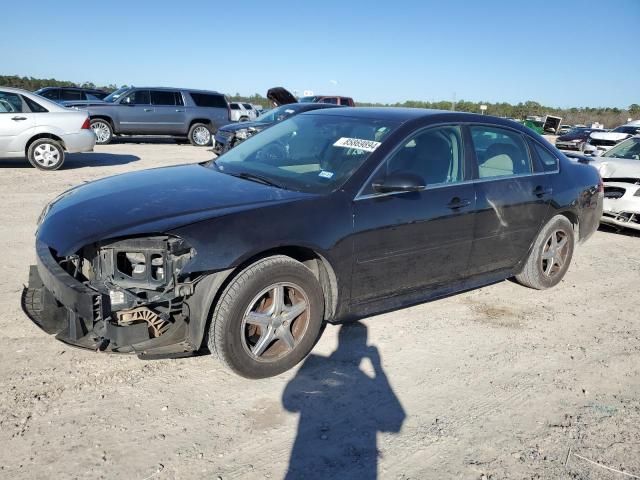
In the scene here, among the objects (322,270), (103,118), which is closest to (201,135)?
(103,118)

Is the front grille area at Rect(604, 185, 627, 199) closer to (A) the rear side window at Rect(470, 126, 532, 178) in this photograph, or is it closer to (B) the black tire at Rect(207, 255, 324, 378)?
(A) the rear side window at Rect(470, 126, 532, 178)

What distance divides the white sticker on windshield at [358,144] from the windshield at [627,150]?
6319 mm

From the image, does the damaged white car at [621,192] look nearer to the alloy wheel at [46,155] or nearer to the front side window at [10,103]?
the alloy wheel at [46,155]

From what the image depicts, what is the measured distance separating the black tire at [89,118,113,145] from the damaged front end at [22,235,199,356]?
576 inches

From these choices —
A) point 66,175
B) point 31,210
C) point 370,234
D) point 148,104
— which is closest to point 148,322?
point 370,234

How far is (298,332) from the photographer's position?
11.4 ft

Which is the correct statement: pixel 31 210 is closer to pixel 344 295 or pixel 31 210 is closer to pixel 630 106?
pixel 344 295

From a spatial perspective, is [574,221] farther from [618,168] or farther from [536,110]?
[536,110]

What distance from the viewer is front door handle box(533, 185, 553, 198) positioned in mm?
4793

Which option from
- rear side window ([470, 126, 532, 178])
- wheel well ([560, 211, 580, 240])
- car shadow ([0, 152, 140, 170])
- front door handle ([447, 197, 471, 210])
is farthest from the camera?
car shadow ([0, 152, 140, 170])

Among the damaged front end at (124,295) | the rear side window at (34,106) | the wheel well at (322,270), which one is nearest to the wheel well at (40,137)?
the rear side window at (34,106)

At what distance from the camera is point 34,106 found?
10.5 meters

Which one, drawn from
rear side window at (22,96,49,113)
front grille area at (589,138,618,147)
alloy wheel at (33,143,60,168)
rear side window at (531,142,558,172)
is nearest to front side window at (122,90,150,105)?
rear side window at (22,96,49,113)

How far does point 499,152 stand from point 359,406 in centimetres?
270
